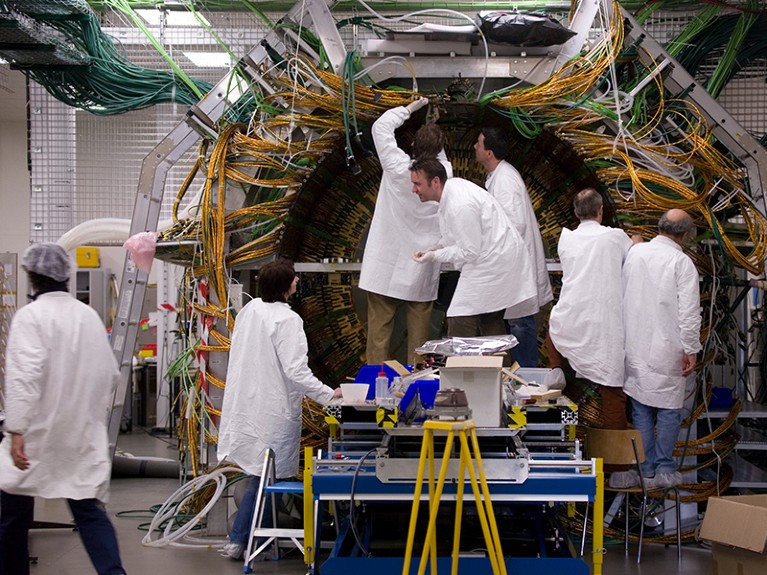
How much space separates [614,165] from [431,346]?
178 centimetres

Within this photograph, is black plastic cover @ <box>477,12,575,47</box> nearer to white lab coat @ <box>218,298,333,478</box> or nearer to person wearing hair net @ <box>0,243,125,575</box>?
white lab coat @ <box>218,298,333,478</box>

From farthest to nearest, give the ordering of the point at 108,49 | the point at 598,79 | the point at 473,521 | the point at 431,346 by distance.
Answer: the point at 108,49 < the point at 598,79 < the point at 473,521 < the point at 431,346

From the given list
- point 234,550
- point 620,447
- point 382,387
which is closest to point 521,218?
point 620,447

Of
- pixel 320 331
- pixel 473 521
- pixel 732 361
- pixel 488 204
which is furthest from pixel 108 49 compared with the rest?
pixel 732 361

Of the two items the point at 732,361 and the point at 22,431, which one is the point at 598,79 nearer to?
the point at 732,361

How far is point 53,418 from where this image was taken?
142 inches

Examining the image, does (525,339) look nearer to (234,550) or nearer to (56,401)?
(234,550)

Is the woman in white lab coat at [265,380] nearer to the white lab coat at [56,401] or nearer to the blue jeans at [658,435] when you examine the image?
the white lab coat at [56,401]

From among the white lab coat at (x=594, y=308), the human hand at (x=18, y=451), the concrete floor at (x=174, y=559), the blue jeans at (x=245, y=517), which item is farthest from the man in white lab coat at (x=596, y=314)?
the human hand at (x=18, y=451)

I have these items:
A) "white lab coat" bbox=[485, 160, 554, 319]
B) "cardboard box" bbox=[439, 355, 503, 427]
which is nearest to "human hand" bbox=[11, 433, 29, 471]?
"cardboard box" bbox=[439, 355, 503, 427]

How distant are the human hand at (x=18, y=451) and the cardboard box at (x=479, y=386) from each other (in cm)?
147

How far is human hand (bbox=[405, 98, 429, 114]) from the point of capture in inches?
207

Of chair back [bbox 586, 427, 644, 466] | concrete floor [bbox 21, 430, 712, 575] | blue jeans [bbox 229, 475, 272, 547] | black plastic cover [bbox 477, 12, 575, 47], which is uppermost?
black plastic cover [bbox 477, 12, 575, 47]

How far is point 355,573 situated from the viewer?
3703 mm
